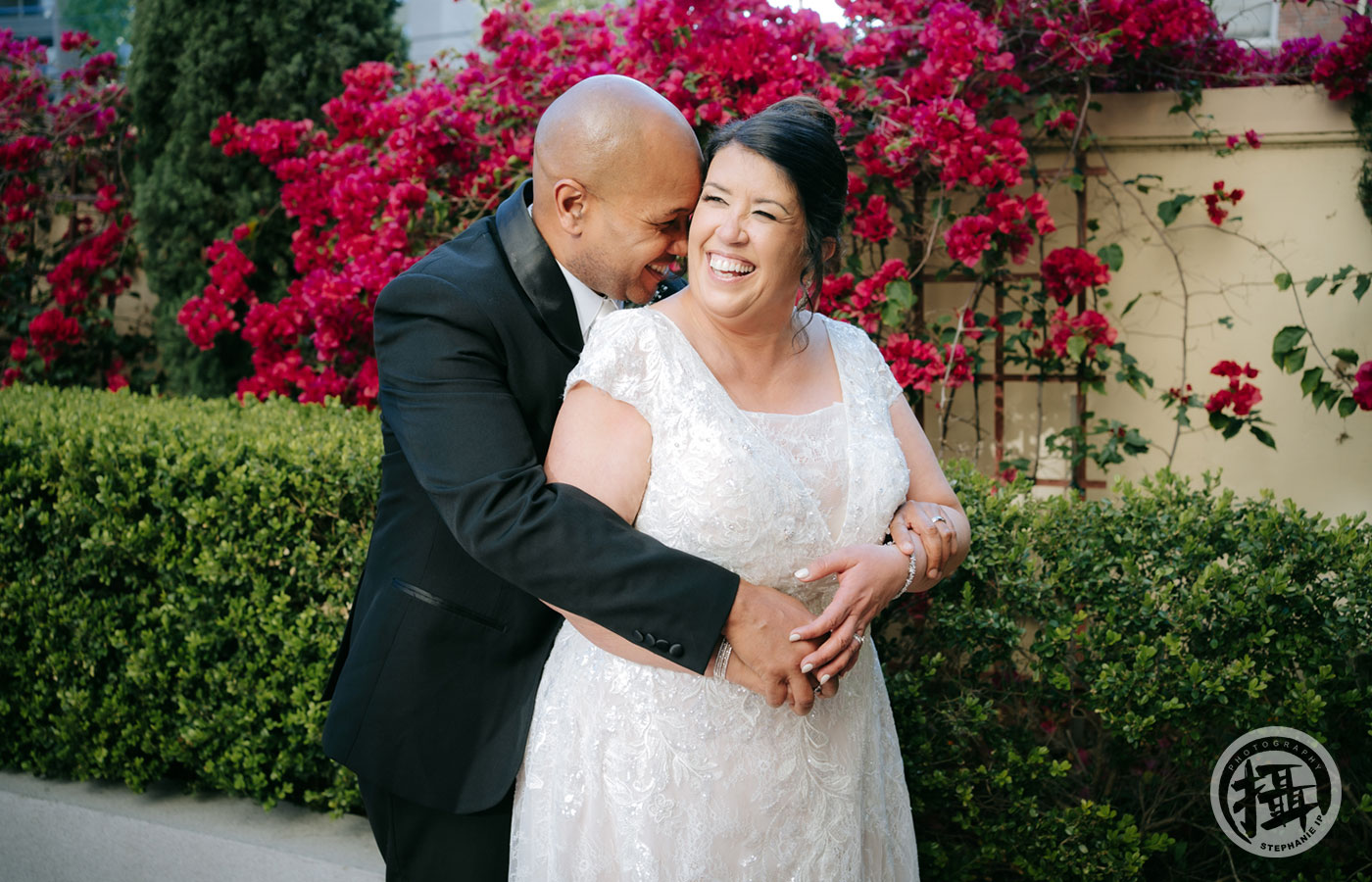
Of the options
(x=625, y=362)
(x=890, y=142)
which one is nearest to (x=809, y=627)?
(x=625, y=362)

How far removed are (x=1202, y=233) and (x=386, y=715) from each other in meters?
4.09

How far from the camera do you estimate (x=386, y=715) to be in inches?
88.9

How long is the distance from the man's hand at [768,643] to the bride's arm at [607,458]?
0.13ft

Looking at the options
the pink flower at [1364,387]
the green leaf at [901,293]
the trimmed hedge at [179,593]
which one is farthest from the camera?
the green leaf at [901,293]

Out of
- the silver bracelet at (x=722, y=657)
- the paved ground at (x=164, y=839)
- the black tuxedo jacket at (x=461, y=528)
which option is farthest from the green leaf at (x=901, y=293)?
the paved ground at (x=164, y=839)

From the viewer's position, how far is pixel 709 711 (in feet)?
6.69

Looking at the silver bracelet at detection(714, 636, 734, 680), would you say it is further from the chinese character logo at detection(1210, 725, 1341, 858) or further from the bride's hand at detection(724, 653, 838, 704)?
the chinese character logo at detection(1210, 725, 1341, 858)

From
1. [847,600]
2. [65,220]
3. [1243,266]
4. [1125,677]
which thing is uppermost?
[65,220]

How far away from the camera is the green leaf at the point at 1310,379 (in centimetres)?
419

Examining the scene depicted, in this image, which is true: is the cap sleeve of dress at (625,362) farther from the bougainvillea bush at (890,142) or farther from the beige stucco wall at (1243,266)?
the beige stucco wall at (1243,266)

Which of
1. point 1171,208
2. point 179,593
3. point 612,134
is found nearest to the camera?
point 612,134

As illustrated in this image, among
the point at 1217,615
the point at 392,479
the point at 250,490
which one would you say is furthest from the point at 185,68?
the point at 1217,615

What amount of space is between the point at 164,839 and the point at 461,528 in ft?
8.43

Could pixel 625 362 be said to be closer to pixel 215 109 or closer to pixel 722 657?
pixel 722 657
